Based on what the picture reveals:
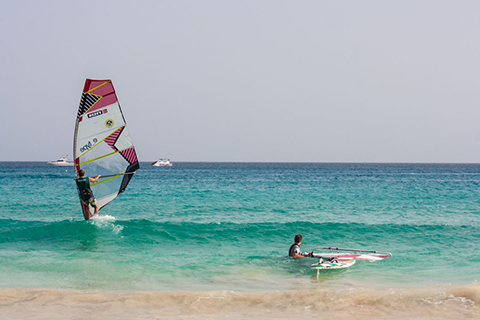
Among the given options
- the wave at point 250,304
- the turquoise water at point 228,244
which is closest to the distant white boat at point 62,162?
the turquoise water at point 228,244

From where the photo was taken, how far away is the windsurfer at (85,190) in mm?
13883

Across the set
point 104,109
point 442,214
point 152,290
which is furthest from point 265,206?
point 152,290

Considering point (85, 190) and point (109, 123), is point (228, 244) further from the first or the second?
point (109, 123)

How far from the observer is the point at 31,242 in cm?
1409

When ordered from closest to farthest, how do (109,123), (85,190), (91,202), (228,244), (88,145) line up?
(228,244), (88,145), (109,123), (85,190), (91,202)

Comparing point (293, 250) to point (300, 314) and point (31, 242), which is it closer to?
point (300, 314)

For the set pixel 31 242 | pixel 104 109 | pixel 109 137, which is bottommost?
pixel 31 242

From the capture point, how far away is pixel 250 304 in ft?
24.7

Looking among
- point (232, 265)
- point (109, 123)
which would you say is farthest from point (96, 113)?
point (232, 265)

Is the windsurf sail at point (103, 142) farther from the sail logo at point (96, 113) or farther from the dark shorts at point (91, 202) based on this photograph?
the dark shorts at point (91, 202)

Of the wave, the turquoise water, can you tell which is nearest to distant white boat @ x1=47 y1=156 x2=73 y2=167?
the turquoise water

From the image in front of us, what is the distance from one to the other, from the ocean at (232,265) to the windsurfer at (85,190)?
3.41 feet

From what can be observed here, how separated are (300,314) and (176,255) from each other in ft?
19.3

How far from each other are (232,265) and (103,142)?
20.7 feet
